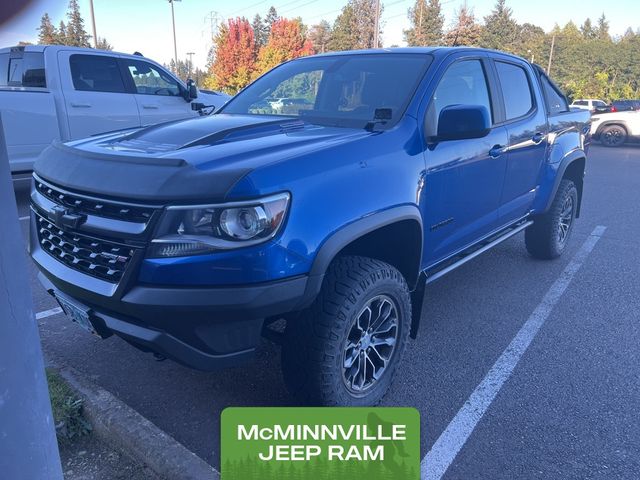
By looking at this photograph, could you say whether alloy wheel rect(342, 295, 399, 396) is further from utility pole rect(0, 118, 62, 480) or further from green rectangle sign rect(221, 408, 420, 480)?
utility pole rect(0, 118, 62, 480)

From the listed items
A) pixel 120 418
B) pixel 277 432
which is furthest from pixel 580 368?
pixel 120 418

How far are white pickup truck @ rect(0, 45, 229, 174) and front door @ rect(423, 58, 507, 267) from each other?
12.2 feet

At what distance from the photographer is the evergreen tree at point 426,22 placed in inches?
2352

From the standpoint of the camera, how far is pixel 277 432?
83.4 inches

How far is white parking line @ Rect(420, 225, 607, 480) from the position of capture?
244cm

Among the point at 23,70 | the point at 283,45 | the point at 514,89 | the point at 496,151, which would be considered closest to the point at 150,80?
the point at 23,70

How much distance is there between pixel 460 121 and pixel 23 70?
6.70 meters

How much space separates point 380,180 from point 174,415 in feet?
5.29

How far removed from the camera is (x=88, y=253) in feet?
7.47

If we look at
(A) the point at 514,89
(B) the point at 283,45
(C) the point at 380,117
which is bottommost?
(C) the point at 380,117

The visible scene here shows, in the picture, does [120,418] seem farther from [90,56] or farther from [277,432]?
[90,56]

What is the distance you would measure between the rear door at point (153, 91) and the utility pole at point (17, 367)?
699cm

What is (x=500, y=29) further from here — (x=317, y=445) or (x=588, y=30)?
(x=317, y=445)

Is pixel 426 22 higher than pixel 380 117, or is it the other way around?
pixel 426 22
